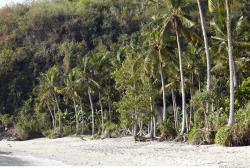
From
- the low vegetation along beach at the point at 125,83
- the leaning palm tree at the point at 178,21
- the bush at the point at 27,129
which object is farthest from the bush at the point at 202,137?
the bush at the point at 27,129

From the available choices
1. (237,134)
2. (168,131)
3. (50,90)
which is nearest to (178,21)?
(168,131)

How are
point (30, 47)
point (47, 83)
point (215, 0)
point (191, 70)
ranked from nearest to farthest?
point (215, 0) < point (191, 70) < point (47, 83) < point (30, 47)

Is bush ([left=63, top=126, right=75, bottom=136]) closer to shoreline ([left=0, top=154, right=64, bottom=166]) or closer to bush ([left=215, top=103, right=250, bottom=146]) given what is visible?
shoreline ([left=0, top=154, right=64, bottom=166])

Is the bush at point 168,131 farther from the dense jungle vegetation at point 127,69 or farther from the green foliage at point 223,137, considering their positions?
the green foliage at point 223,137

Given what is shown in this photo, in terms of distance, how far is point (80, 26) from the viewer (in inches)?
3952

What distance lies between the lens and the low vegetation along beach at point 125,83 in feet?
101

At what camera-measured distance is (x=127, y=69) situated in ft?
163

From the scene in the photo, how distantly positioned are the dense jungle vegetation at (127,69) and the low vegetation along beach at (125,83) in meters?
0.14

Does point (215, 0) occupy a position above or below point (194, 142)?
above

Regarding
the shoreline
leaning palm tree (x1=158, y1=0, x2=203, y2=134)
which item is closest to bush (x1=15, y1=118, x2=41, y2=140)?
leaning palm tree (x1=158, y1=0, x2=203, y2=134)

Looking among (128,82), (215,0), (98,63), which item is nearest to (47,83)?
(98,63)

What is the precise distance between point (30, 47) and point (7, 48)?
4.92 meters

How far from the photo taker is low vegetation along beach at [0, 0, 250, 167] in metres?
30.8

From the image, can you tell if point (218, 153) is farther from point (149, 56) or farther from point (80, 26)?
point (80, 26)
